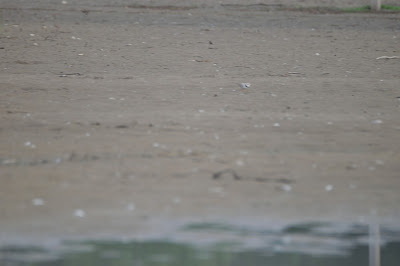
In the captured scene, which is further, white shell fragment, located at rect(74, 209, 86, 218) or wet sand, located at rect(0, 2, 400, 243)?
wet sand, located at rect(0, 2, 400, 243)

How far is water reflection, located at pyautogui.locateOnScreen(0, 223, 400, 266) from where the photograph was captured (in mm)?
4887

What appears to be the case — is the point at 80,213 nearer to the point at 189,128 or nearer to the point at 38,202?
the point at 38,202

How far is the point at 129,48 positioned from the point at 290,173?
704 cm

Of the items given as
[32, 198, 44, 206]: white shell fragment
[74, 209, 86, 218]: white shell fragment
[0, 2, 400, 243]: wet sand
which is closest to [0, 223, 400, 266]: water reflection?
[0, 2, 400, 243]: wet sand

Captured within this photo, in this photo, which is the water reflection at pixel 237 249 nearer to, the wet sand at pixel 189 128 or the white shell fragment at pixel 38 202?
the wet sand at pixel 189 128

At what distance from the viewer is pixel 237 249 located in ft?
16.8

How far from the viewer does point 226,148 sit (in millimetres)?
7414

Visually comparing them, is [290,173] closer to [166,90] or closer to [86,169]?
[86,169]

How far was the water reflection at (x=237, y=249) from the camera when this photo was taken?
489 cm

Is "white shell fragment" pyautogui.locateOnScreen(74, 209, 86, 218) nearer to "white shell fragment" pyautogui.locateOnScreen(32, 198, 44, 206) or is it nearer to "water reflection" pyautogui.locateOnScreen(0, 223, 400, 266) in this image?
"white shell fragment" pyautogui.locateOnScreen(32, 198, 44, 206)

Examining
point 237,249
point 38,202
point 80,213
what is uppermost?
point 38,202

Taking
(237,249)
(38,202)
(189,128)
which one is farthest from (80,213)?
(189,128)

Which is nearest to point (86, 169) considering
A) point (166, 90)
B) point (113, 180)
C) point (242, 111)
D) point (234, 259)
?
point (113, 180)

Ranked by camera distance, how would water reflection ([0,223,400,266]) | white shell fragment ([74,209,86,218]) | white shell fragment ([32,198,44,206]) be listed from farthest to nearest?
white shell fragment ([32,198,44,206]) → white shell fragment ([74,209,86,218]) → water reflection ([0,223,400,266])
